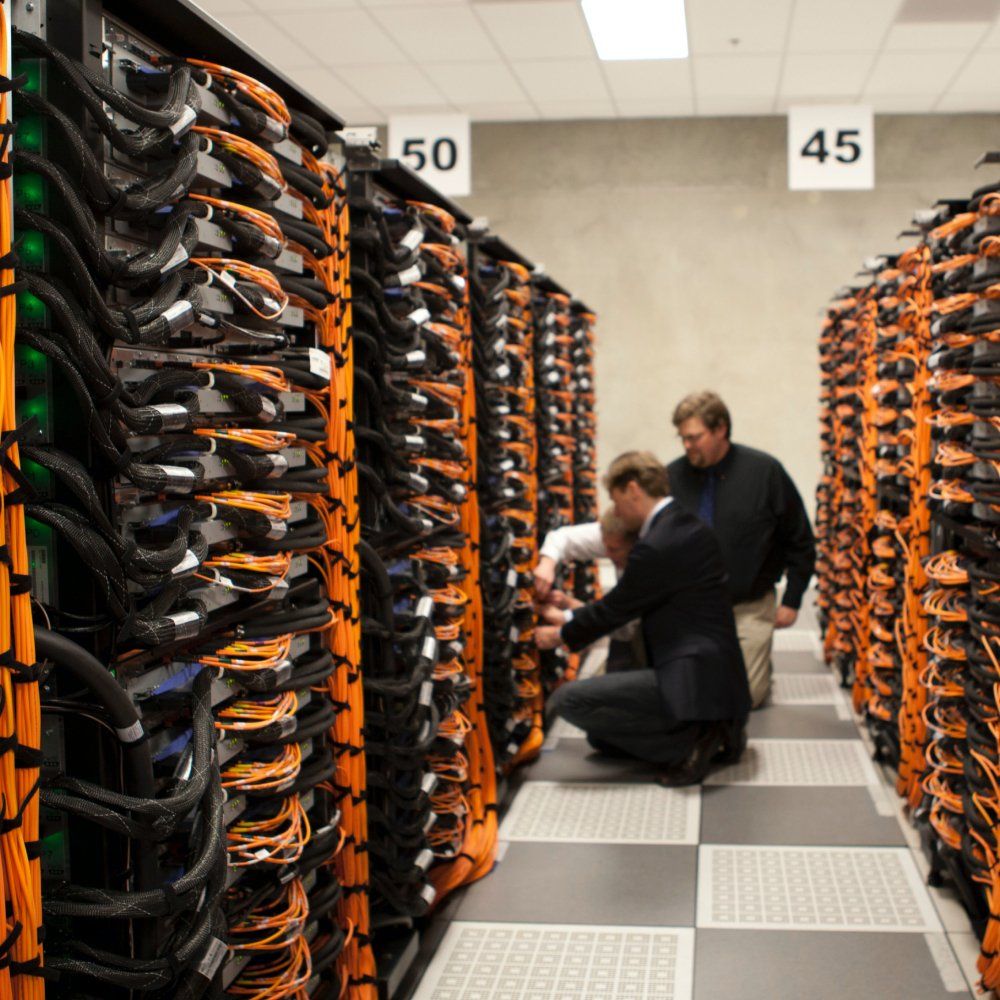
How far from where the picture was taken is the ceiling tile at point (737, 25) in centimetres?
777

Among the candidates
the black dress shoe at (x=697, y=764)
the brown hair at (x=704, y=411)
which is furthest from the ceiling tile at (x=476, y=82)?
the black dress shoe at (x=697, y=764)

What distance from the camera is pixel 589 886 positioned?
147 inches

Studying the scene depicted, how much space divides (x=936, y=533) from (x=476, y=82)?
705 centimetres

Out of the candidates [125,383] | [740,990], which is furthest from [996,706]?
[125,383]

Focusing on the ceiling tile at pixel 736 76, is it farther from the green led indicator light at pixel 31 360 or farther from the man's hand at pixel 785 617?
the green led indicator light at pixel 31 360

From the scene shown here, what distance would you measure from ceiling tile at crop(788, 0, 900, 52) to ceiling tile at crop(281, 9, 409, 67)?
2.86 metres

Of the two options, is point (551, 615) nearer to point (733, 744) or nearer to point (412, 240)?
point (733, 744)

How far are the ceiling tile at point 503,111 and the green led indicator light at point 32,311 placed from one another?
9310mm

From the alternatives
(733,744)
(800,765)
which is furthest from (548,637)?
(800,765)

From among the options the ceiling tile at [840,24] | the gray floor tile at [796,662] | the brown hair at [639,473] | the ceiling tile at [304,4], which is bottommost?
the gray floor tile at [796,662]

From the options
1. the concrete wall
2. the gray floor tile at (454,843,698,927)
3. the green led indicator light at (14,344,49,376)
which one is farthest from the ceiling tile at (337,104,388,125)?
the green led indicator light at (14,344,49,376)

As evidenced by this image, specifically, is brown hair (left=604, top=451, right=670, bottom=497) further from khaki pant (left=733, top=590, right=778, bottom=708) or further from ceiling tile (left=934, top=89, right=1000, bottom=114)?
ceiling tile (left=934, top=89, right=1000, bottom=114)

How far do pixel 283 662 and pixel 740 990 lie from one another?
1.59m

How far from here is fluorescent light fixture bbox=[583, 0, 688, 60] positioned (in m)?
7.74
